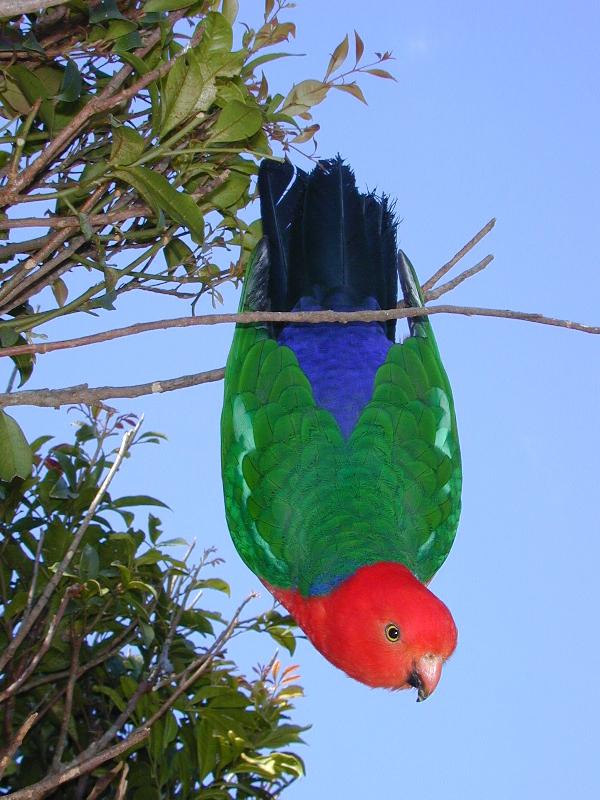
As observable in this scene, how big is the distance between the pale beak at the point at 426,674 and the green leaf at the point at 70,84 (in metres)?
1.39

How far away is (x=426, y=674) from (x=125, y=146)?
131 cm

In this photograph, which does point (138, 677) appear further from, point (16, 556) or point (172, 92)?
point (172, 92)

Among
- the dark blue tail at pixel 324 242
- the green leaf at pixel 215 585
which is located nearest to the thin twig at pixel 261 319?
the dark blue tail at pixel 324 242

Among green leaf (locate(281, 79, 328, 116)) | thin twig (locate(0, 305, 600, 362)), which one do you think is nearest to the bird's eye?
thin twig (locate(0, 305, 600, 362))

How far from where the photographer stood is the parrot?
200cm

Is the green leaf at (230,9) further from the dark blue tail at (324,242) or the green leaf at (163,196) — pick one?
the dark blue tail at (324,242)

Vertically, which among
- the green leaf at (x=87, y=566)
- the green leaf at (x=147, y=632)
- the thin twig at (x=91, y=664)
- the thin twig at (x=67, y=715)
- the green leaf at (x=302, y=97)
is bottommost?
the thin twig at (x=67, y=715)

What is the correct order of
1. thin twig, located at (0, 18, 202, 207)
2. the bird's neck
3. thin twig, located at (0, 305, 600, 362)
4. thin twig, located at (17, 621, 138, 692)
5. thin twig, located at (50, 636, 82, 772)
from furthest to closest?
thin twig, located at (17, 621, 138, 692) < the bird's neck < thin twig, located at (50, 636, 82, 772) < thin twig, located at (0, 18, 202, 207) < thin twig, located at (0, 305, 600, 362)

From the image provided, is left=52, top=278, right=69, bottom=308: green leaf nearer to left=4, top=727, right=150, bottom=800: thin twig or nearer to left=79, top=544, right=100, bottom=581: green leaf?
left=79, top=544, right=100, bottom=581: green leaf

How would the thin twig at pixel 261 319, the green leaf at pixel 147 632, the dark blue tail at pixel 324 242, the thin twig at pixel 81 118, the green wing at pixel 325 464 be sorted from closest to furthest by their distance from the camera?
the thin twig at pixel 261 319 → the thin twig at pixel 81 118 → the green wing at pixel 325 464 → the green leaf at pixel 147 632 → the dark blue tail at pixel 324 242

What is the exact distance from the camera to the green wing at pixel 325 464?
2287mm

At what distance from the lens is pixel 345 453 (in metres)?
2.39

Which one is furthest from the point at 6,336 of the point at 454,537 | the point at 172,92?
the point at 454,537

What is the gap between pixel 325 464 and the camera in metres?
2.37
